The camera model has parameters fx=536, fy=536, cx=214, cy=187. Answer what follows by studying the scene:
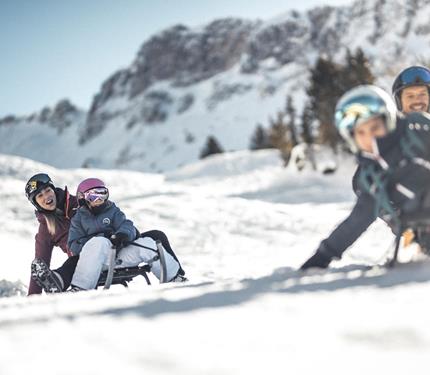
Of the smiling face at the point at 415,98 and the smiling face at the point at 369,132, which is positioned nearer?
the smiling face at the point at 369,132

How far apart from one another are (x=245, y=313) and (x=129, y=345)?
0.47 metres

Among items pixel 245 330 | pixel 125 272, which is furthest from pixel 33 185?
pixel 245 330

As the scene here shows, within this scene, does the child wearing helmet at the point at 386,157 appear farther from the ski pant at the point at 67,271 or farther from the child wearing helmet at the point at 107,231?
the ski pant at the point at 67,271

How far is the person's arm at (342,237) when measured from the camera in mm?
3369

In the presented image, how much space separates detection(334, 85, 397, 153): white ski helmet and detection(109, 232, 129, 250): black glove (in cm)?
266

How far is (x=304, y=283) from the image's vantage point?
Answer: 2.57 meters

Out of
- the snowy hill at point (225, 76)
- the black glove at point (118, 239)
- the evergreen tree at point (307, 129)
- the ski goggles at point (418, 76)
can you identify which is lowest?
the black glove at point (118, 239)

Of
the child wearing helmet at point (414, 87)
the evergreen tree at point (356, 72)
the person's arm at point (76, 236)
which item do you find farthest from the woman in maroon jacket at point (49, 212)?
the evergreen tree at point (356, 72)

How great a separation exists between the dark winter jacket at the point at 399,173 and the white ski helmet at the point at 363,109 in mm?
111

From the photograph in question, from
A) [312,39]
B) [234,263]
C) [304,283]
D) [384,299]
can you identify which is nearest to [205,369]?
[384,299]

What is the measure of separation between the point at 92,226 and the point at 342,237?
2741mm

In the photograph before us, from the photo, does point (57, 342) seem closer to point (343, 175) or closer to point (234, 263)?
point (234, 263)

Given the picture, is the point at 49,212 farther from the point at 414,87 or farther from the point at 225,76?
the point at 225,76

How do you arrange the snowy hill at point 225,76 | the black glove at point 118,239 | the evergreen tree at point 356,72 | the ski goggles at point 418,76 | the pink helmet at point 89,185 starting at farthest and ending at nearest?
the snowy hill at point 225,76 < the evergreen tree at point 356,72 < the pink helmet at point 89,185 < the black glove at point 118,239 < the ski goggles at point 418,76
